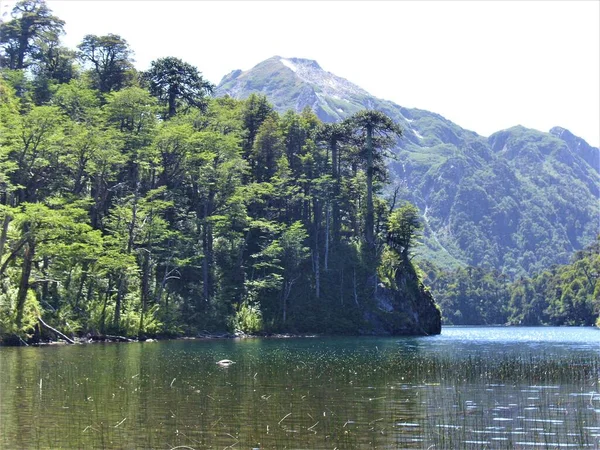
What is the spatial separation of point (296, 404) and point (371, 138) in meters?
71.6

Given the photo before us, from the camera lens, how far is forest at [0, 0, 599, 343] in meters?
56.6

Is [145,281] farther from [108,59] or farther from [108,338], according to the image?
[108,59]

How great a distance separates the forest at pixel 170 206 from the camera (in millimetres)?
56625

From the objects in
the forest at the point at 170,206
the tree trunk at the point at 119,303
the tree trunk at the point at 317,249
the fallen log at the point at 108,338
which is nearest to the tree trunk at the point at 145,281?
the forest at the point at 170,206

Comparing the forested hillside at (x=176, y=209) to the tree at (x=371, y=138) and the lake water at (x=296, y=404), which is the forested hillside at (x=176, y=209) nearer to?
the tree at (x=371, y=138)

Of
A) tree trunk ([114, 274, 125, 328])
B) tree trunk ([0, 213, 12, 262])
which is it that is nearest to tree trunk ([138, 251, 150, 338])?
tree trunk ([114, 274, 125, 328])

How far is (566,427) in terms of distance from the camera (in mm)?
18109

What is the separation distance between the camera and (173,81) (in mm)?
89500

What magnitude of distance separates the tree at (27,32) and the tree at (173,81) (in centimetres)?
1528

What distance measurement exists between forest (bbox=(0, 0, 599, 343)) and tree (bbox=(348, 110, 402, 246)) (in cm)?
21

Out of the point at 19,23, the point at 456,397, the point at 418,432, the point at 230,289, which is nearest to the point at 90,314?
the point at 230,289

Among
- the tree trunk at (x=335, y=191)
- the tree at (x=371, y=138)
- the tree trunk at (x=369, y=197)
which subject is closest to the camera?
the tree at (x=371, y=138)

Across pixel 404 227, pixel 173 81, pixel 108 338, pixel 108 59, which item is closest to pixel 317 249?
pixel 404 227

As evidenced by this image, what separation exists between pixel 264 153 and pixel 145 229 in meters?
27.1
